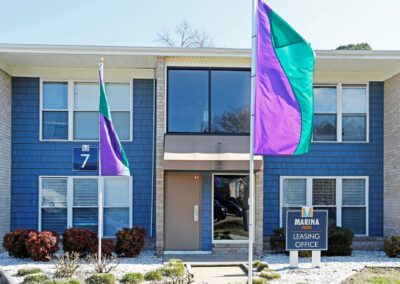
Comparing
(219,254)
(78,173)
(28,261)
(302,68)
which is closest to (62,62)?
(78,173)

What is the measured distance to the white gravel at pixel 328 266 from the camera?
10015 mm

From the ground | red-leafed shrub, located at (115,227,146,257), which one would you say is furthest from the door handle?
red-leafed shrub, located at (115,227,146,257)

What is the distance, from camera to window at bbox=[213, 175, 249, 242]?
13.7 metres

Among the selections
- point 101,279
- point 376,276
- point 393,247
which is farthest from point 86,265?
point 393,247

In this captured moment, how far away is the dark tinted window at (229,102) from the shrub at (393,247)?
480 cm

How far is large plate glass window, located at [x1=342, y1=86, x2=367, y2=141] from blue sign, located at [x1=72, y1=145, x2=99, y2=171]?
298 inches

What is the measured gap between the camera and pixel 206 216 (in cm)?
1362

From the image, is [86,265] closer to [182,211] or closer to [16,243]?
[16,243]

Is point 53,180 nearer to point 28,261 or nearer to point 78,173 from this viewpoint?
point 78,173

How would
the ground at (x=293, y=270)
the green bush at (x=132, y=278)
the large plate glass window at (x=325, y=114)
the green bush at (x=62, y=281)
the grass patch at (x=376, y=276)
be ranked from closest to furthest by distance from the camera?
the green bush at (x=62, y=281) → the green bush at (x=132, y=278) → the grass patch at (x=376, y=276) → the ground at (x=293, y=270) → the large plate glass window at (x=325, y=114)

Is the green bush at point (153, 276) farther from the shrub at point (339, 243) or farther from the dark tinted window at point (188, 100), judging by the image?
the shrub at point (339, 243)

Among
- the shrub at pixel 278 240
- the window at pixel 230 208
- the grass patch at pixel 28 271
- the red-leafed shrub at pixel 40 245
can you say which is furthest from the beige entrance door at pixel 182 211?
the grass patch at pixel 28 271

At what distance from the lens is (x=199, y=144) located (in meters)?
13.3

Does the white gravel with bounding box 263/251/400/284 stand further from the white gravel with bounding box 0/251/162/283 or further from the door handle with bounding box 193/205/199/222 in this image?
the white gravel with bounding box 0/251/162/283
